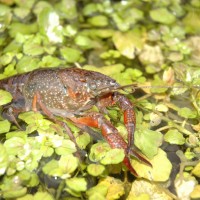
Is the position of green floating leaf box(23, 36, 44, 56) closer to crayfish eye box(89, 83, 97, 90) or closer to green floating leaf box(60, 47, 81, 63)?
green floating leaf box(60, 47, 81, 63)

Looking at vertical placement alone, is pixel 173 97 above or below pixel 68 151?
below

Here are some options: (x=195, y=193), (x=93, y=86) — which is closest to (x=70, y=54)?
(x=93, y=86)

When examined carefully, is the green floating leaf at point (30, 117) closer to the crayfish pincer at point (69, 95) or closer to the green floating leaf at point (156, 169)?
the crayfish pincer at point (69, 95)

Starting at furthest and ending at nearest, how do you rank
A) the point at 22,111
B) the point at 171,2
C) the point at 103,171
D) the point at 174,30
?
the point at 171,2 < the point at 174,30 < the point at 22,111 < the point at 103,171

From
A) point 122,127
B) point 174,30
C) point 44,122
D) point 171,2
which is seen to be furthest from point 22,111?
point 171,2

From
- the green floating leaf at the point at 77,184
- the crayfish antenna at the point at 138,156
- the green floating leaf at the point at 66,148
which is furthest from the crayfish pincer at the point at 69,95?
the green floating leaf at the point at 77,184

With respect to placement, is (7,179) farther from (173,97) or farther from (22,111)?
(173,97)
